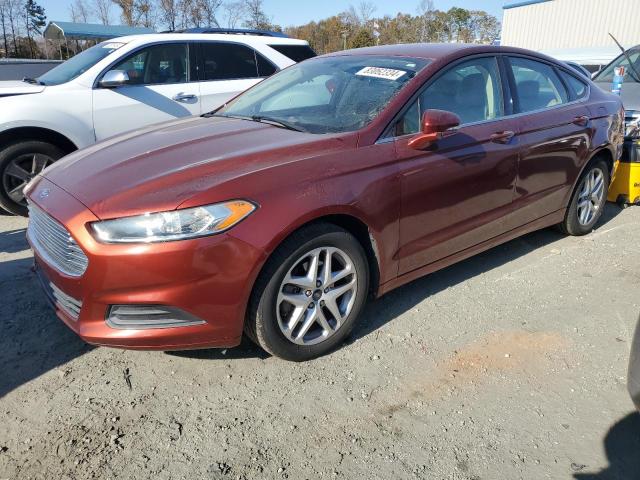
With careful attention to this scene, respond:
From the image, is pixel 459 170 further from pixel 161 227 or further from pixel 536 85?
pixel 161 227

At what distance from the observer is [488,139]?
346 centimetres

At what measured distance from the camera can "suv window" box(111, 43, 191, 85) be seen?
567 cm

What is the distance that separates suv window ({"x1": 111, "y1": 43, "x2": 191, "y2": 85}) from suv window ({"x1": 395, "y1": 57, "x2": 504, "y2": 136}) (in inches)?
142

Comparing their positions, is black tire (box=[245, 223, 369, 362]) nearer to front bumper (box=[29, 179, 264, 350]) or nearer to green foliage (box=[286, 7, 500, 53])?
front bumper (box=[29, 179, 264, 350])

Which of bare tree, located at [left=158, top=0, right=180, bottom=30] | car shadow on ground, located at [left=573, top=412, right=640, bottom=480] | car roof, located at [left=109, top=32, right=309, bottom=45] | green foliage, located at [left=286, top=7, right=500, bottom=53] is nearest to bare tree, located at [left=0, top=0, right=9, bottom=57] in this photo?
bare tree, located at [left=158, top=0, right=180, bottom=30]

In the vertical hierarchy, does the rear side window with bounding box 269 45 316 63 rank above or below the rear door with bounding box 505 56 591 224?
above

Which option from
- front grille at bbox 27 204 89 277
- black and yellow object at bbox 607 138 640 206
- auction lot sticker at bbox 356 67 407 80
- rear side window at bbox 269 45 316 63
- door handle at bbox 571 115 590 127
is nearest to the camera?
front grille at bbox 27 204 89 277

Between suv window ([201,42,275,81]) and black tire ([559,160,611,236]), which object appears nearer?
black tire ([559,160,611,236])

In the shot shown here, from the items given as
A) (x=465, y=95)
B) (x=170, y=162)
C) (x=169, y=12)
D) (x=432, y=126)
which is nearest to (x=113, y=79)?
(x=170, y=162)

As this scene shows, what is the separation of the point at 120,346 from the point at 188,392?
16.4 inches

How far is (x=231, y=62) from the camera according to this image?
20.8 feet

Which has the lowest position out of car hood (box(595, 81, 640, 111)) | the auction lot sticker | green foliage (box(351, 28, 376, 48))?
car hood (box(595, 81, 640, 111))

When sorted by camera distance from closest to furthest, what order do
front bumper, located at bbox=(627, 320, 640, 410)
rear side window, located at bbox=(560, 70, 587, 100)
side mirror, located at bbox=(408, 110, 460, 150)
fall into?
front bumper, located at bbox=(627, 320, 640, 410), side mirror, located at bbox=(408, 110, 460, 150), rear side window, located at bbox=(560, 70, 587, 100)

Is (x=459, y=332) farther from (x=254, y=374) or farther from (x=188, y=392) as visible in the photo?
(x=188, y=392)
